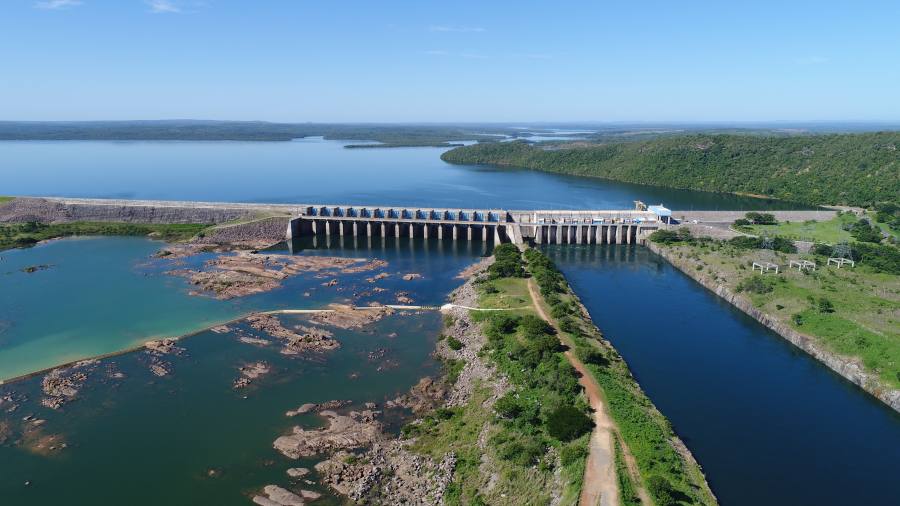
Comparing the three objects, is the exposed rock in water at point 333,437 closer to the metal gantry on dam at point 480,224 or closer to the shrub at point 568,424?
the shrub at point 568,424

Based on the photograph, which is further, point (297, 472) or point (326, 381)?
point (326, 381)

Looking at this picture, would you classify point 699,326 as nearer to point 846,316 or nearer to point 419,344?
point 846,316

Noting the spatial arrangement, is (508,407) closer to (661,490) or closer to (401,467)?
(401,467)

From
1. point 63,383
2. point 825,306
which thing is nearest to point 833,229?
point 825,306

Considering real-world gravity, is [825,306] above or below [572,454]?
above

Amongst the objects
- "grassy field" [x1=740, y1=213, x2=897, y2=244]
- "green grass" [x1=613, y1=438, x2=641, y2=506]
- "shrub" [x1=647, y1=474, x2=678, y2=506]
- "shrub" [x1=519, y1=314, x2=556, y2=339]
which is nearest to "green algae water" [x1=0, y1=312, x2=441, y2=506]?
"shrub" [x1=519, y1=314, x2=556, y2=339]

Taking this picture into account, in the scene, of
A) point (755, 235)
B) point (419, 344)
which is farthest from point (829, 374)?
point (755, 235)

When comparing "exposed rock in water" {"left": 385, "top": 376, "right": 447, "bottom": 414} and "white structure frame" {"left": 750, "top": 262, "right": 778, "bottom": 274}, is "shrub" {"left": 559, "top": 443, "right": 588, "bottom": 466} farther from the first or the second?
"white structure frame" {"left": 750, "top": 262, "right": 778, "bottom": 274}

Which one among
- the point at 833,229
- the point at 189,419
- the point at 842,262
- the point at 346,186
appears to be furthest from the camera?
the point at 346,186
